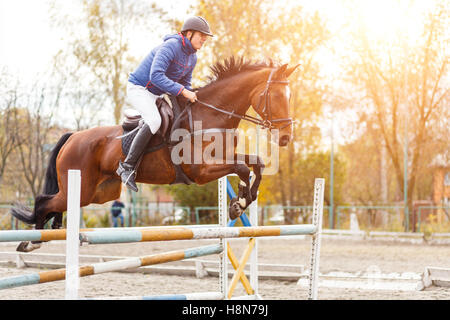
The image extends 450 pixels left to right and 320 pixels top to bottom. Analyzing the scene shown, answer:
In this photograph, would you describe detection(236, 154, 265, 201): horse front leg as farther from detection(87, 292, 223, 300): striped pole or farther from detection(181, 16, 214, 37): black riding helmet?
detection(181, 16, 214, 37): black riding helmet

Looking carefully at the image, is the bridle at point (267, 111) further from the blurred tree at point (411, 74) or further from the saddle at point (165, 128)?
the blurred tree at point (411, 74)

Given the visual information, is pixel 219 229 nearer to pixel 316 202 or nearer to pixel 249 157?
pixel 249 157

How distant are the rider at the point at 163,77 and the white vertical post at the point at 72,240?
1531 millimetres

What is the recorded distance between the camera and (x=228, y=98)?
4.77m

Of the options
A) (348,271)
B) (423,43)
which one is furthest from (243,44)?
(348,271)

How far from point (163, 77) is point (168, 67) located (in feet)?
0.78

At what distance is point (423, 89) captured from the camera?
696 inches

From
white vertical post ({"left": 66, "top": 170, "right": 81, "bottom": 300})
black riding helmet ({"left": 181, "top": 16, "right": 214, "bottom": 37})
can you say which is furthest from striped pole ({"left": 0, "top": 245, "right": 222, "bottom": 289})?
black riding helmet ({"left": 181, "top": 16, "right": 214, "bottom": 37})

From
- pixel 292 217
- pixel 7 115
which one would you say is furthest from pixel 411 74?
pixel 7 115

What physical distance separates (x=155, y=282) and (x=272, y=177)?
1516 centimetres

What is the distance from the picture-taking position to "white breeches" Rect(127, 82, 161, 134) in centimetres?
464

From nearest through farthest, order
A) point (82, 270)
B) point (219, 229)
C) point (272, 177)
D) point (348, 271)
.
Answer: point (82, 270), point (219, 229), point (348, 271), point (272, 177)

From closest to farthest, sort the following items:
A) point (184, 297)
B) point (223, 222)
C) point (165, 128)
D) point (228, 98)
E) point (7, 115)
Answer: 1. point (184, 297)
2. point (165, 128)
3. point (228, 98)
4. point (223, 222)
5. point (7, 115)

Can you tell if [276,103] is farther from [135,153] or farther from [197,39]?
[135,153]
